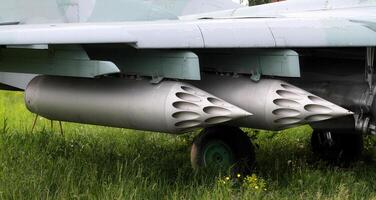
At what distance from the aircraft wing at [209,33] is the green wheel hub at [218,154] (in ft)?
3.57

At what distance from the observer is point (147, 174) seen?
14.9 ft

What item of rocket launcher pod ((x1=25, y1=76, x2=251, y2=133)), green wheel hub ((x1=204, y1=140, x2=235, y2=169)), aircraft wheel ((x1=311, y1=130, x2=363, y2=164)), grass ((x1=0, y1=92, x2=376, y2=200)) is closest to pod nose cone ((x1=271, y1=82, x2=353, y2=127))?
rocket launcher pod ((x1=25, y1=76, x2=251, y2=133))

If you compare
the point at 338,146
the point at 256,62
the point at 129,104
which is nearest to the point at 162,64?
the point at 129,104

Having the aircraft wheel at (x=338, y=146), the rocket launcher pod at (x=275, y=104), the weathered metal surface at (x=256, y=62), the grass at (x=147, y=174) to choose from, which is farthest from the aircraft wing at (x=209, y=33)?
the aircraft wheel at (x=338, y=146)

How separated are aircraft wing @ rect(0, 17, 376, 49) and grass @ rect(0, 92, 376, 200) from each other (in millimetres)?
1004

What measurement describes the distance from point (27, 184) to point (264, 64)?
1904 mm

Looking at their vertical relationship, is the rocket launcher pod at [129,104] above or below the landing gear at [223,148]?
above

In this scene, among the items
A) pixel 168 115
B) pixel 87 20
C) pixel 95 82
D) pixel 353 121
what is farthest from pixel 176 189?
pixel 87 20

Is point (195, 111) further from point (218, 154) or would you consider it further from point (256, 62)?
point (218, 154)

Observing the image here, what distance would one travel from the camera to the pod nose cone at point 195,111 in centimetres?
382

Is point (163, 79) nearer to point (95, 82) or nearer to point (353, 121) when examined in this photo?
point (95, 82)

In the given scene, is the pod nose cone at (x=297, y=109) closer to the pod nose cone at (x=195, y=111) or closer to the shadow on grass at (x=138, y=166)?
the pod nose cone at (x=195, y=111)

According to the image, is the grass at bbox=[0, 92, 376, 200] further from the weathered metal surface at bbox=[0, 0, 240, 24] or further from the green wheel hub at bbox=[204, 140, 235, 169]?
the weathered metal surface at bbox=[0, 0, 240, 24]

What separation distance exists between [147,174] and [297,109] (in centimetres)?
134
